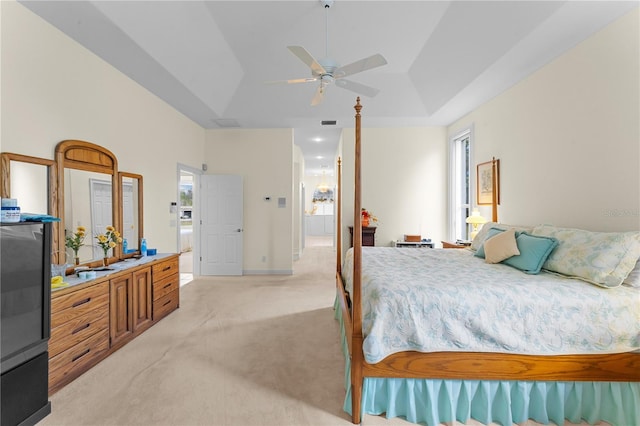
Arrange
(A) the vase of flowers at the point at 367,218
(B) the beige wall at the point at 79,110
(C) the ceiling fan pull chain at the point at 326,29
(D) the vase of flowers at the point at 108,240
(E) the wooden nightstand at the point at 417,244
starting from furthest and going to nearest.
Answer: (A) the vase of flowers at the point at 367,218
(E) the wooden nightstand at the point at 417,244
(C) the ceiling fan pull chain at the point at 326,29
(D) the vase of flowers at the point at 108,240
(B) the beige wall at the point at 79,110

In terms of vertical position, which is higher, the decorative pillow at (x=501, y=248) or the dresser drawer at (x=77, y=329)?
the decorative pillow at (x=501, y=248)

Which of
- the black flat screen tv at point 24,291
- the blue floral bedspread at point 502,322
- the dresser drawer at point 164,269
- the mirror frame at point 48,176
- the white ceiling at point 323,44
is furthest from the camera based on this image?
the dresser drawer at point 164,269

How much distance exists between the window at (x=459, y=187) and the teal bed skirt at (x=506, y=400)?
3566mm

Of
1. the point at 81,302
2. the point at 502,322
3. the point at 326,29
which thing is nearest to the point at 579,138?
the point at 502,322

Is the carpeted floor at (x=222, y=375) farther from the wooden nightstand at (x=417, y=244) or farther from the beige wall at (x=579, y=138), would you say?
the beige wall at (x=579, y=138)

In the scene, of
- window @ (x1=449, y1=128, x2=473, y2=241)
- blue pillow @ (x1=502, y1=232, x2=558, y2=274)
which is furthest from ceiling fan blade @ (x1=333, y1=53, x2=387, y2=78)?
window @ (x1=449, y1=128, x2=473, y2=241)

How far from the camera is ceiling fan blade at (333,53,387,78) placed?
2375 mm

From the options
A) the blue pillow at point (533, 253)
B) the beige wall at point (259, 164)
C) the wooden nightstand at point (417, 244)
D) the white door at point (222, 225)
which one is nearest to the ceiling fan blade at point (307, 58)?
the blue pillow at point (533, 253)

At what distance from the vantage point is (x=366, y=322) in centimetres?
178

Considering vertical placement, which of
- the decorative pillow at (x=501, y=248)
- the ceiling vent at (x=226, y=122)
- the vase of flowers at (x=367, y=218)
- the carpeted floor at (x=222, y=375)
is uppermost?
the ceiling vent at (x=226, y=122)

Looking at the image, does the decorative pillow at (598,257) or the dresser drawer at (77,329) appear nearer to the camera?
the decorative pillow at (598,257)

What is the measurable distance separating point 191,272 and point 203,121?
300 cm

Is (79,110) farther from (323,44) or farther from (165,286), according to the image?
(323,44)

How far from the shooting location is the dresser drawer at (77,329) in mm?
2039
